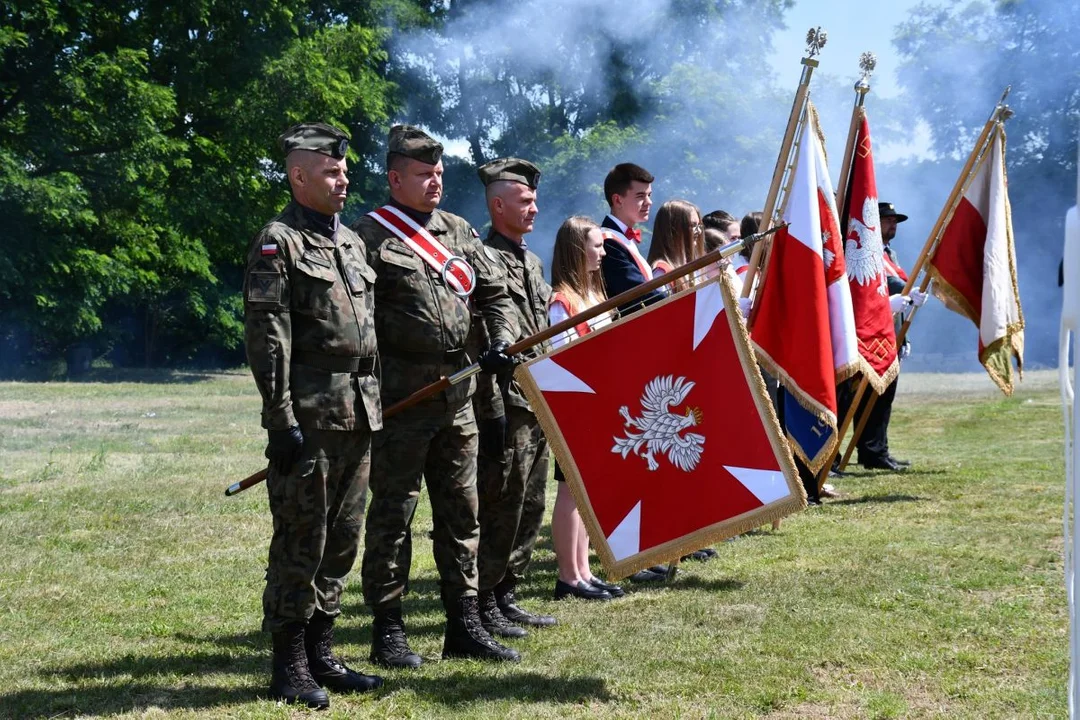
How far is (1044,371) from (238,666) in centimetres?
2739

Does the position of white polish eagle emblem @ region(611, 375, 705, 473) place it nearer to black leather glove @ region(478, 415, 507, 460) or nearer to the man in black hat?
black leather glove @ region(478, 415, 507, 460)

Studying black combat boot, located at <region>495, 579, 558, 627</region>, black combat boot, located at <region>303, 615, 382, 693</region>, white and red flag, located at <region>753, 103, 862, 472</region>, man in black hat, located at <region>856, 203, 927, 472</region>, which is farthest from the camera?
man in black hat, located at <region>856, 203, 927, 472</region>

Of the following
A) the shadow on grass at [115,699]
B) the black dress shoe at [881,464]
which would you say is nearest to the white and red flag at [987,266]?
the black dress shoe at [881,464]

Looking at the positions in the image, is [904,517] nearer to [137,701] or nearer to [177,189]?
[137,701]

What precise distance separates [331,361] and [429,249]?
2.57ft

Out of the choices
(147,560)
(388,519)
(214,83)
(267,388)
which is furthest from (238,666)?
(214,83)

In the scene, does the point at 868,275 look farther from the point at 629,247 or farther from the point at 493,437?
the point at 493,437

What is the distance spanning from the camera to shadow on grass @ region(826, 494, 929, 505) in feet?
31.4

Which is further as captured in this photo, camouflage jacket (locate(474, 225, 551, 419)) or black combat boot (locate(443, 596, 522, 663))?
camouflage jacket (locate(474, 225, 551, 419))

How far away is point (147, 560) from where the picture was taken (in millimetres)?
7395

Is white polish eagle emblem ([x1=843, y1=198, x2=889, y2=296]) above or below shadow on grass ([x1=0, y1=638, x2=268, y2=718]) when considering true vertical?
above

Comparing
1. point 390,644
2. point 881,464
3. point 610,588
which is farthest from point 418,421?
point 881,464

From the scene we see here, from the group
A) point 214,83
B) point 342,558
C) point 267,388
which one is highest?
point 214,83

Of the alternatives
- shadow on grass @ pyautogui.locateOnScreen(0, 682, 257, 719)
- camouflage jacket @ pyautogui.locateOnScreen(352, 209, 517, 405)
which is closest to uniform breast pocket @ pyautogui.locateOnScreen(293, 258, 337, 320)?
camouflage jacket @ pyautogui.locateOnScreen(352, 209, 517, 405)
